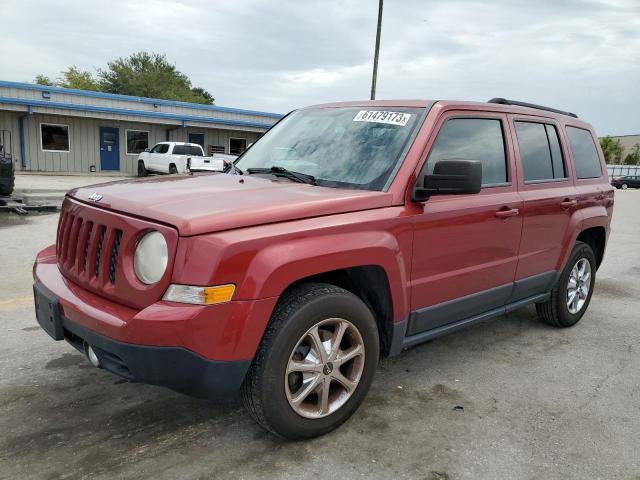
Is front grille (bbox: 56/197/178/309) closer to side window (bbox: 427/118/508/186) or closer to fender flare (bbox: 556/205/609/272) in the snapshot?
side window (bbox: 427/118/508/186)

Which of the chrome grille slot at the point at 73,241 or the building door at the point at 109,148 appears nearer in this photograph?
the chrome grille slot at the point at 73,241

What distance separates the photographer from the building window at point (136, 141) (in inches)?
1101

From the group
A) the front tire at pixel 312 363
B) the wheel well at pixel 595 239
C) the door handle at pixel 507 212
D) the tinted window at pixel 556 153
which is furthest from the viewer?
the wheel well at pixel 595 239

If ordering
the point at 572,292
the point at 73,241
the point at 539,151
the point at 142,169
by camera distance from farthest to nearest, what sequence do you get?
the point at 142,169
the point at 572,292
the point at 539,151
the point at 73,241

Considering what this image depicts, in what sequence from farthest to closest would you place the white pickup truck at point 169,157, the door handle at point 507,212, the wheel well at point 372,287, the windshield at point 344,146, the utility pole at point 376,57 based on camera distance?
the white pickup truck at point 169,157 < the utility pole at point 376,57 < the door handle at point 507,212 < the windshield at point 344,146 < the wheel well at point 372,287

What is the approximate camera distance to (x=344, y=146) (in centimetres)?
342

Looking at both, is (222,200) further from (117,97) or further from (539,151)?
(117,97)

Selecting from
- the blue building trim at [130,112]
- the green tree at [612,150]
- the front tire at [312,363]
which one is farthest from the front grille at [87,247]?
the green tree at [612,150]

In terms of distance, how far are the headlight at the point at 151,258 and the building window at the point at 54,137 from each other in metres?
26.1

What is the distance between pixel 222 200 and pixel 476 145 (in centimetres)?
189

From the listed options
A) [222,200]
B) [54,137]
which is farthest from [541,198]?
[54,137]

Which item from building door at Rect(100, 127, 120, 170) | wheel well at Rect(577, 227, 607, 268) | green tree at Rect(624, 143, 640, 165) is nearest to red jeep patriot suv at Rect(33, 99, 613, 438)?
wheel well at Rect(577, 227, 607, 268)

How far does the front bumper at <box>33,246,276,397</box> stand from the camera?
228 cm

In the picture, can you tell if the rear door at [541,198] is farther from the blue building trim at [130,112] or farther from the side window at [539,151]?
the blue building trim at [130,112]
